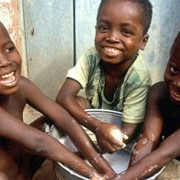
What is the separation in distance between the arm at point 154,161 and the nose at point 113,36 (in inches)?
17.3

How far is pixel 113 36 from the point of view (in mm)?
1667

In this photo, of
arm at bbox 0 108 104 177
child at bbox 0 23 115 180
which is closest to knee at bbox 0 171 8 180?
child at bbox 0 23 115 180

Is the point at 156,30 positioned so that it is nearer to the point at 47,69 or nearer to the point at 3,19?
the point at 47,69

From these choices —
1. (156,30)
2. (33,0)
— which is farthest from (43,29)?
(156,30)

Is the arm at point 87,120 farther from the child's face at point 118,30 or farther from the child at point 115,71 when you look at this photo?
the child's face at point 118,30

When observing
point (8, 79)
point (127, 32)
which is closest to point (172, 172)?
point (127, 32)

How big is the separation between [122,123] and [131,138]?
73mm

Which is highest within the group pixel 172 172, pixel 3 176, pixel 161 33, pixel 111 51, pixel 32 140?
pixel 111 51

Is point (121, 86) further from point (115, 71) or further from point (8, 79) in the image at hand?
point (8, 79)

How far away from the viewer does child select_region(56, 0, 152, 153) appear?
65.8 inches

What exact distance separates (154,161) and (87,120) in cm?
33

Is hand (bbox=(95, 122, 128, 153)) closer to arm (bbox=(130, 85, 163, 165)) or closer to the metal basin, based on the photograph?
arm (bbox=(130, 85, 163, 165))

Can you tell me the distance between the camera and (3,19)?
2.03 metres

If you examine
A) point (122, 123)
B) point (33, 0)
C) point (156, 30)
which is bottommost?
point (122, 123)
